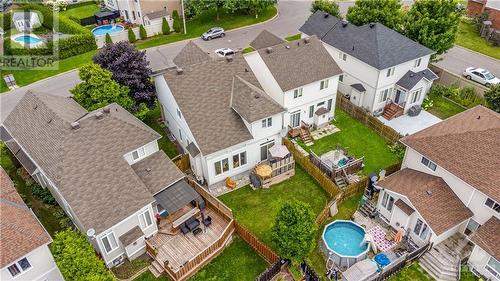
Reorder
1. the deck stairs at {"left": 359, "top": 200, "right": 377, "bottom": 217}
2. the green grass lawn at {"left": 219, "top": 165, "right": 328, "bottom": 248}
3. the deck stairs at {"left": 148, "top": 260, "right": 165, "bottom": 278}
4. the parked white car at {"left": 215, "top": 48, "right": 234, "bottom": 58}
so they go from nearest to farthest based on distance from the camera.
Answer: the deck stairs at {"left": 148, "top": 260, "right": 165, "bottom": 278}
the green grass lawn at {"left": 219, "top": 165, "right": 328, "bottom": 248}
the deck stairs at {"left": 359, "top": 200, "right": 377, "bottom": 217}
the parked white car at {"left": 215, "top": 48, "right": 234, "bottom": 58}

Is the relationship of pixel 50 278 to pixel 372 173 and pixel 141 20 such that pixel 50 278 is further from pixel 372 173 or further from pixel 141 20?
pixel 141 20

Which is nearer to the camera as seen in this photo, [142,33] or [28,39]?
[142,33]

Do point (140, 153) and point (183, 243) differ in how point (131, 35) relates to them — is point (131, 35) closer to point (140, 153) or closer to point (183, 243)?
point (140, 153)

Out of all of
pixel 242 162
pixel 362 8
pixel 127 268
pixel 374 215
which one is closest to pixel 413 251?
pixel 374 215

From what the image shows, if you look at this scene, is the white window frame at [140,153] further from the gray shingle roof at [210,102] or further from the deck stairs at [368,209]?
the deck stairs at [368,209]

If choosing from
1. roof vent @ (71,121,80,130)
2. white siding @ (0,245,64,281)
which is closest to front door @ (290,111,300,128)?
roof vent @ (71,121,80,130)

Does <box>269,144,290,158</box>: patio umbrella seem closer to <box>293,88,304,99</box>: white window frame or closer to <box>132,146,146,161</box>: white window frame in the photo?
<box>293,88,304,99</box>: white window frame

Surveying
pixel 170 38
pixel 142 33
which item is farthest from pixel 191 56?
pixel 142 33

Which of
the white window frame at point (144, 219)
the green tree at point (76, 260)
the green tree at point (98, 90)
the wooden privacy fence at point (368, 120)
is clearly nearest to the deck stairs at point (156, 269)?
the white window frame at point (144, 219)
